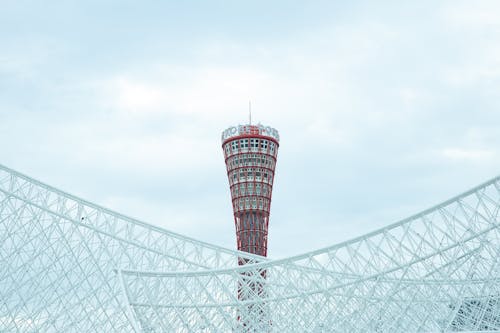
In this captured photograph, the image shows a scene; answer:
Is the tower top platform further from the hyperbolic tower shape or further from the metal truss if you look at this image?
the metal truss

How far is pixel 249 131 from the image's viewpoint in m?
105

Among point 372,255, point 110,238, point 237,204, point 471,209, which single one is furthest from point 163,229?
point 237,204

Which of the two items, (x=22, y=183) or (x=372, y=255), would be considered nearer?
(x=372, y=255)

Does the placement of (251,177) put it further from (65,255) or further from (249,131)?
(65,255)

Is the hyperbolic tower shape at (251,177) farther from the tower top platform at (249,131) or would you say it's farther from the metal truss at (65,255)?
the metal truss at (65,255)

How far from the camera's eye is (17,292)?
5381 cm

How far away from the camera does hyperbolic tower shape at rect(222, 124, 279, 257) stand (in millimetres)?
98875

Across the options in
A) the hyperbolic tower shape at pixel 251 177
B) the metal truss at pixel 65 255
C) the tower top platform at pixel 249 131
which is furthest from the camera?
the tower top platform at pixel 249 131

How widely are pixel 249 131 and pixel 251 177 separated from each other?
8.21 m

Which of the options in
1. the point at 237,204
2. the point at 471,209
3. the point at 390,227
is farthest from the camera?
the point at 237,204

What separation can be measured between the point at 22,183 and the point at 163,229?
454 inches

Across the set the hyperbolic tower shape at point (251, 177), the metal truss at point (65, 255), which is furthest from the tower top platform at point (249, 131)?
the metal truss at point (65, 255)

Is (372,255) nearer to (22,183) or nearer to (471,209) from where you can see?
(471,209)

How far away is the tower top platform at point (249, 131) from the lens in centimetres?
10506
